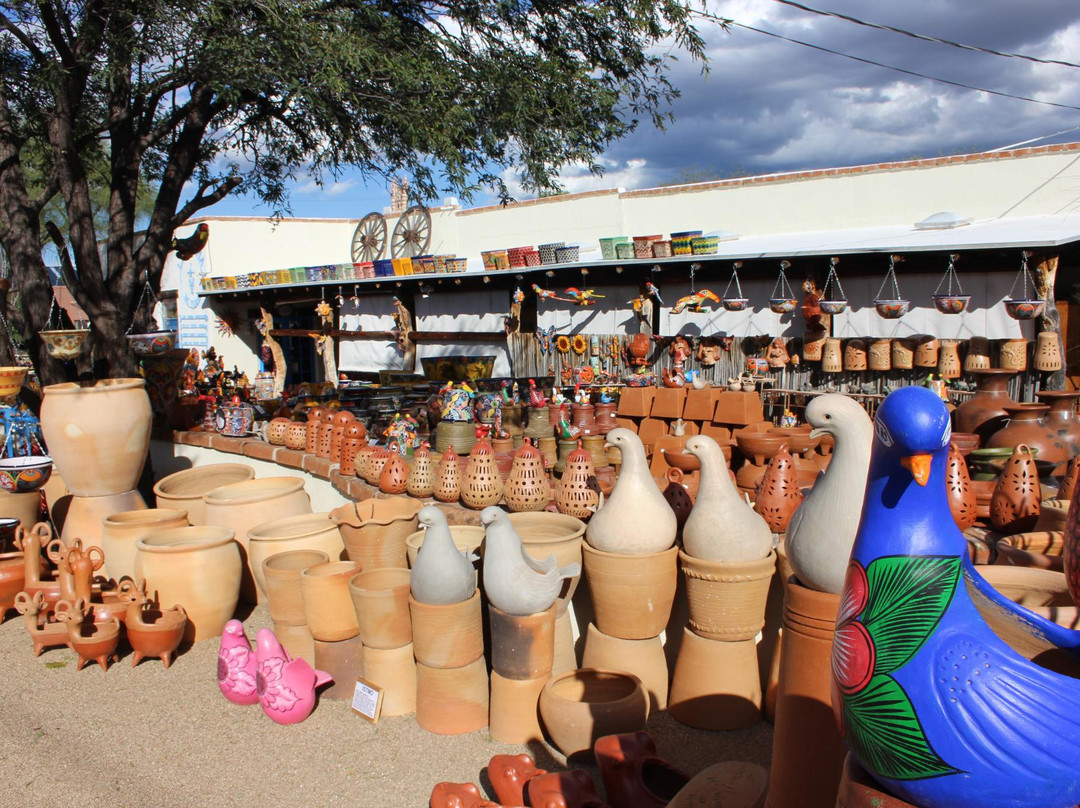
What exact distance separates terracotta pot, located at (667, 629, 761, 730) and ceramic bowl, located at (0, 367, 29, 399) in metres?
5.50

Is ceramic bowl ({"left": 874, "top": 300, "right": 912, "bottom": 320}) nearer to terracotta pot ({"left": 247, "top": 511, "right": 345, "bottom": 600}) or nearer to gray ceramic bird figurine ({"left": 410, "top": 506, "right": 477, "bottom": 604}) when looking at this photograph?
gray ceramic bird figurine ({"left": 410, "top": 506, "right": 477, "bottom": 604})

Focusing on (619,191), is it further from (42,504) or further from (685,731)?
(685,731)

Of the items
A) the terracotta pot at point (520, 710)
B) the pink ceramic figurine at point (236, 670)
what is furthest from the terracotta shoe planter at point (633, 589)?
the pink ceramic figurine at point (236, 670)

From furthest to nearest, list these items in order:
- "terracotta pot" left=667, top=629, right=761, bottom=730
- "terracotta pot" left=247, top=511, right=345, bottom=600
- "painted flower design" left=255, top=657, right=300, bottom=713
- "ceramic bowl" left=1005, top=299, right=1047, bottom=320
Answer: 1. "ceramic bowl" left=1005, top=299, right=1047, bottom=320
2. "terracotta pot" left=247, top=511, right=345, bottom=600
3. "painted flower design" left=255, top=657, right=300, bottom=713
4. "terracotta pot" left=667, top=629, right=761, bottom=730

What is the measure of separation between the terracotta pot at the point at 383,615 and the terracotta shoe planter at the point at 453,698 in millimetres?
190

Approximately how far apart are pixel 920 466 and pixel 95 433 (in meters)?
5.66

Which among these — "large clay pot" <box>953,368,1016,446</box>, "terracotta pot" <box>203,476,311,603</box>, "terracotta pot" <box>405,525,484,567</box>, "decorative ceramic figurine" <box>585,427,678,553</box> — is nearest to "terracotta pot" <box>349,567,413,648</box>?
"terracotta pot" <box>405,525,484,567</box>

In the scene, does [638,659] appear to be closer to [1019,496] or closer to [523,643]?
[523,643]

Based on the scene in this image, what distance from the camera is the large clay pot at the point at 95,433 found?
17.7 feet

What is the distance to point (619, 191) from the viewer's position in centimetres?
1168

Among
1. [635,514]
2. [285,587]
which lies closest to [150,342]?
[285,587]

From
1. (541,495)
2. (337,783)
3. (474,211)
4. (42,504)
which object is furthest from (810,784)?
(474,211)

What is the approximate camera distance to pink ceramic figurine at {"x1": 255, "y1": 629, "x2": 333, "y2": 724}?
3561 mm

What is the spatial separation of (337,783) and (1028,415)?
419cm
